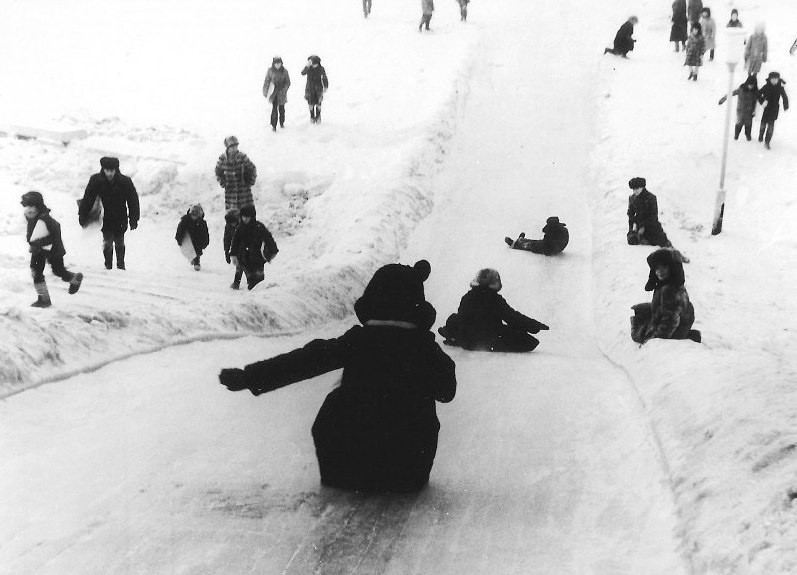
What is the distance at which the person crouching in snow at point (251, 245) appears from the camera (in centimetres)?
1160

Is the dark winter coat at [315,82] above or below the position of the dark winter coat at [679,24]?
below

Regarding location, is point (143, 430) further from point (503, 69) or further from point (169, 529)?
point (503, 69)

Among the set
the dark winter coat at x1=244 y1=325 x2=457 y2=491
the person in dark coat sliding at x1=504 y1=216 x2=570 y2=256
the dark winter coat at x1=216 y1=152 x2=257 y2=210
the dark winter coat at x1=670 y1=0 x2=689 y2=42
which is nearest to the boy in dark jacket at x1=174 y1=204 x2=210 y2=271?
the dark winter coat at x1=216 y1=152 x2=257 y2=210

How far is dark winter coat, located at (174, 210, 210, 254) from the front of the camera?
12.9m

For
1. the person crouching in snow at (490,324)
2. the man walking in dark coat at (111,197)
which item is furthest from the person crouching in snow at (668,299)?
the man walking in dark coat at (111,197)

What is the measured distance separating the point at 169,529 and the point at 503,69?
23287 mm

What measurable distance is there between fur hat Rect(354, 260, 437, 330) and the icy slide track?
0.95 metres

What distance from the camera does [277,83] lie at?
19.8 meters

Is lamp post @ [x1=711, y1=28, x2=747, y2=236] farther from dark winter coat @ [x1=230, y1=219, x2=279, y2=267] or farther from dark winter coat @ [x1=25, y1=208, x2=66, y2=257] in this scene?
dark winter coat @ [x1=25, y1=208, x2=66, y2=257]

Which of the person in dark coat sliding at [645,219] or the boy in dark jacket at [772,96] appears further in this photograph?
the boy in dark jacket at [772,96]

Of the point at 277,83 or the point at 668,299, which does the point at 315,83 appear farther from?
the point at 668,299

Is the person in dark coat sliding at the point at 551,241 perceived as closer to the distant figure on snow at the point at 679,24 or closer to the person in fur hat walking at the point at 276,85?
the person in fur hat walking at the point at 276,85

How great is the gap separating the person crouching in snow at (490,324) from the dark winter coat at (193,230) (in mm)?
5447

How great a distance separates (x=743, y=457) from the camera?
4086 mm
